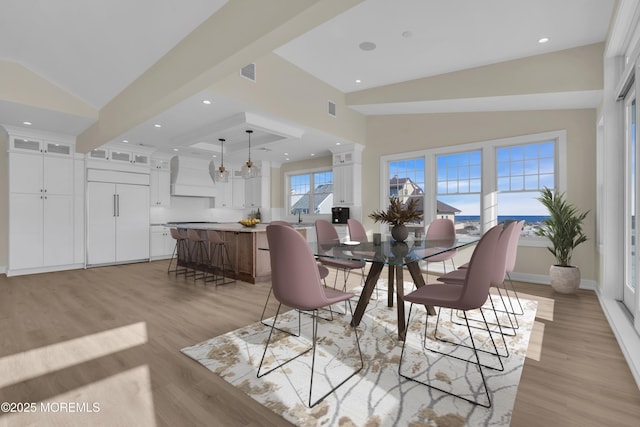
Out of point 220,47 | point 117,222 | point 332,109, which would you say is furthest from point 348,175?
point 117,222

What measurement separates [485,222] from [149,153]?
7090 mm

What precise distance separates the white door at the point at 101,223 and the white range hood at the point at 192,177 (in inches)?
53.8

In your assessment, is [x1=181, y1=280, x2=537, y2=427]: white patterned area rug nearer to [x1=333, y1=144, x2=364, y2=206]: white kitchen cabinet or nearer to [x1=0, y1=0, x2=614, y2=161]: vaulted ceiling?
[x1=0, y1=0, x2=614, y2=161]: vaulted ceiling

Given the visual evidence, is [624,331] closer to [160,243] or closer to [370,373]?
[370,373]

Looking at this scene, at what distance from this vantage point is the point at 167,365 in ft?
7.07

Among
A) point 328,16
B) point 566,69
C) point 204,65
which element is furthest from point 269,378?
point 566,69

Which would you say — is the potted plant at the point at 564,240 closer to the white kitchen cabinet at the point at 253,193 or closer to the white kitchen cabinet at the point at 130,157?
the white kitchen cabinet at the point at 253,193

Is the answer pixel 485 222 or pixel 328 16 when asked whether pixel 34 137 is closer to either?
pixel 328 16

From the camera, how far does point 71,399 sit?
1.79m

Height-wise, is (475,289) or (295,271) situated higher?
(295,271)

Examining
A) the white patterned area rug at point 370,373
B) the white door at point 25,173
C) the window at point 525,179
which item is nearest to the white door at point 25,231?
the white door at point 25,173

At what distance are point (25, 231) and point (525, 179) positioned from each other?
28.4 ft

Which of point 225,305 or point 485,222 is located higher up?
point 485,222

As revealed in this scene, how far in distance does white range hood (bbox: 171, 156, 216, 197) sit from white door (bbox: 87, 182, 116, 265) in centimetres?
137
